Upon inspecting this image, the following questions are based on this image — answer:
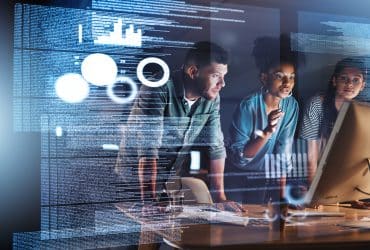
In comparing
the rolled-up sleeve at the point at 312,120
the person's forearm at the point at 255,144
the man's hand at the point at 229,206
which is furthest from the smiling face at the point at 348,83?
the man's hand at the point at 229,206

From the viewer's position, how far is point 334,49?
77.7 inches

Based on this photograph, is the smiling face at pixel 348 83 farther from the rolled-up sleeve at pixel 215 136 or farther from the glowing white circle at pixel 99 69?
the glowing white circle at pixel 99 69

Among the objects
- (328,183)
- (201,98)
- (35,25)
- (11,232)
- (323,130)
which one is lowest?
(11,232)

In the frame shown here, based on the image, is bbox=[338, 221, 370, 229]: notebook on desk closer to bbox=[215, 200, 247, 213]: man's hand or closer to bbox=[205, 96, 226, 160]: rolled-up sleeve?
Answer: bbox=[215, 200, 247, 213]: man's hand

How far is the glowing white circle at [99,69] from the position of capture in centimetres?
143

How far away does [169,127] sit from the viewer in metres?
1.60

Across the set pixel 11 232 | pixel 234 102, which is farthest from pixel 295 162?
pixel 11 232

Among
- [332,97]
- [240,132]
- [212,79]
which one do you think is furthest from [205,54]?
[332,97]

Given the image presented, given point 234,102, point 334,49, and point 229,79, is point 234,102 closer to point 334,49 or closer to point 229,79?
point 229,79

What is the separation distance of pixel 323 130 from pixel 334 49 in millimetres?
380

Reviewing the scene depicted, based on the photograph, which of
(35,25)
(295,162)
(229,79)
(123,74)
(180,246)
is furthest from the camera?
(295,162)

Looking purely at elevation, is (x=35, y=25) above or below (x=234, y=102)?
above

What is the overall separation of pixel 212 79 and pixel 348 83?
0.77m

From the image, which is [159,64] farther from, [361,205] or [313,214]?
[361,205]
